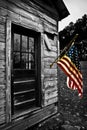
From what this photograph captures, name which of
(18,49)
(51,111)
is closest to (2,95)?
(18,49)

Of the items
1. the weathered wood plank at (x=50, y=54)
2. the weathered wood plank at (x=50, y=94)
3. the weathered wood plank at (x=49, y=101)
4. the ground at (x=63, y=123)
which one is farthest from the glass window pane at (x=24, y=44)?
the ground at (x=63, y=123)

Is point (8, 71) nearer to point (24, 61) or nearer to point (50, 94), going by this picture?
point (24, 61)

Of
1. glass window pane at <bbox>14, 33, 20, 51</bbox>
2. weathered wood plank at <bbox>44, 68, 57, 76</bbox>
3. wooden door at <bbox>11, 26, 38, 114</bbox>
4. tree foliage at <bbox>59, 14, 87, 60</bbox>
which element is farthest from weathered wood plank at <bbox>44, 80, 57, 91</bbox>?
tree foliage at <bbox>59, 14, 87, 60</bbox>

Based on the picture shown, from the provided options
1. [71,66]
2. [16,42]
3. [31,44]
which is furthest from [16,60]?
[71,66]

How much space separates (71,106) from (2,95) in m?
4.97

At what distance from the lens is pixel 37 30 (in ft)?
19.1

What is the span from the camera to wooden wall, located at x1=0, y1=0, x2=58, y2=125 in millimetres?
4613

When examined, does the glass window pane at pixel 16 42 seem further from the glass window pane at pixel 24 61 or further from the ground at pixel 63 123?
the ground at pixel 63 123

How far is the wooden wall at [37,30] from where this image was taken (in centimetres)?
461

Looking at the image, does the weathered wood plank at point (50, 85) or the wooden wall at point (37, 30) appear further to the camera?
the weathered wood plank at point (50, 85)

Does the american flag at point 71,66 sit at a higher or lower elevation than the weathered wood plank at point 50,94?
higher

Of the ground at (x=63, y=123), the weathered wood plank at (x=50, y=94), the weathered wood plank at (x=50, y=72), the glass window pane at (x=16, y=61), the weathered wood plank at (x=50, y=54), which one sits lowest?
the ground at (x=63, y=123)

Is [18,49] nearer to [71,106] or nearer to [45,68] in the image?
[45,68]

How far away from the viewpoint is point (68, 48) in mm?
5066
